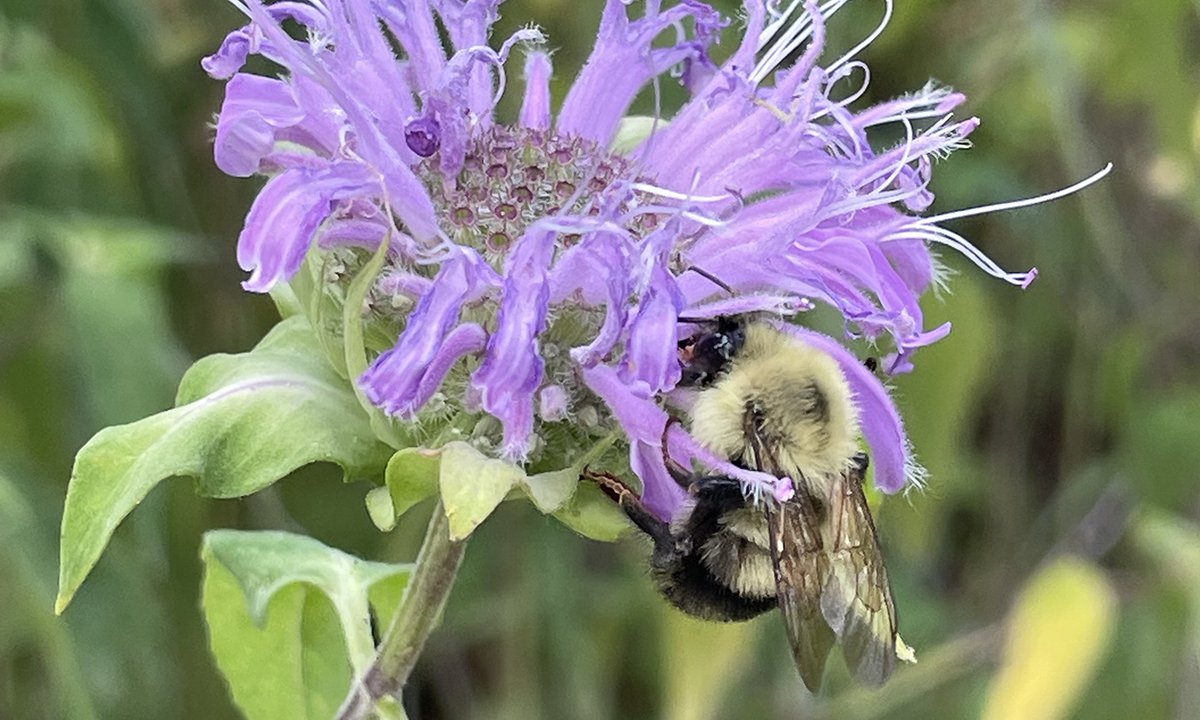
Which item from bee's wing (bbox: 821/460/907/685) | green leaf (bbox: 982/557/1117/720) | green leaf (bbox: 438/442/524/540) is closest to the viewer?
green leaf (bbox: 438/442/524/540)

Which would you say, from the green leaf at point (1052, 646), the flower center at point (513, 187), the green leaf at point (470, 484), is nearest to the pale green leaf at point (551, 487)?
the green leaf at point (470, 484)

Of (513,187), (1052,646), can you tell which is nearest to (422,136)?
(513,187)

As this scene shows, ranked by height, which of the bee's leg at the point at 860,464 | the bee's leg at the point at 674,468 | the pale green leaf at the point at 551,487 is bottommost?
the bee's leg at the point at 860,464

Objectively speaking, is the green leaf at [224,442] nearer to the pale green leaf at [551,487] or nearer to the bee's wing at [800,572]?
the pale green leaf at [551,487]

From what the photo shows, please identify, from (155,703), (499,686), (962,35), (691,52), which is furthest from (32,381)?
(962,35)

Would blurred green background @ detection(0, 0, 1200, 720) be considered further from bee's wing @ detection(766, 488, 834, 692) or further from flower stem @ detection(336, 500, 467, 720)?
bee's wing @ detection(766, 488, 834, 692)

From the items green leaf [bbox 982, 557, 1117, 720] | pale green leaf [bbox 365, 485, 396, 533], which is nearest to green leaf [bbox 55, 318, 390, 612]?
pale green leaf [bbox 365, 485, 396, 533]
